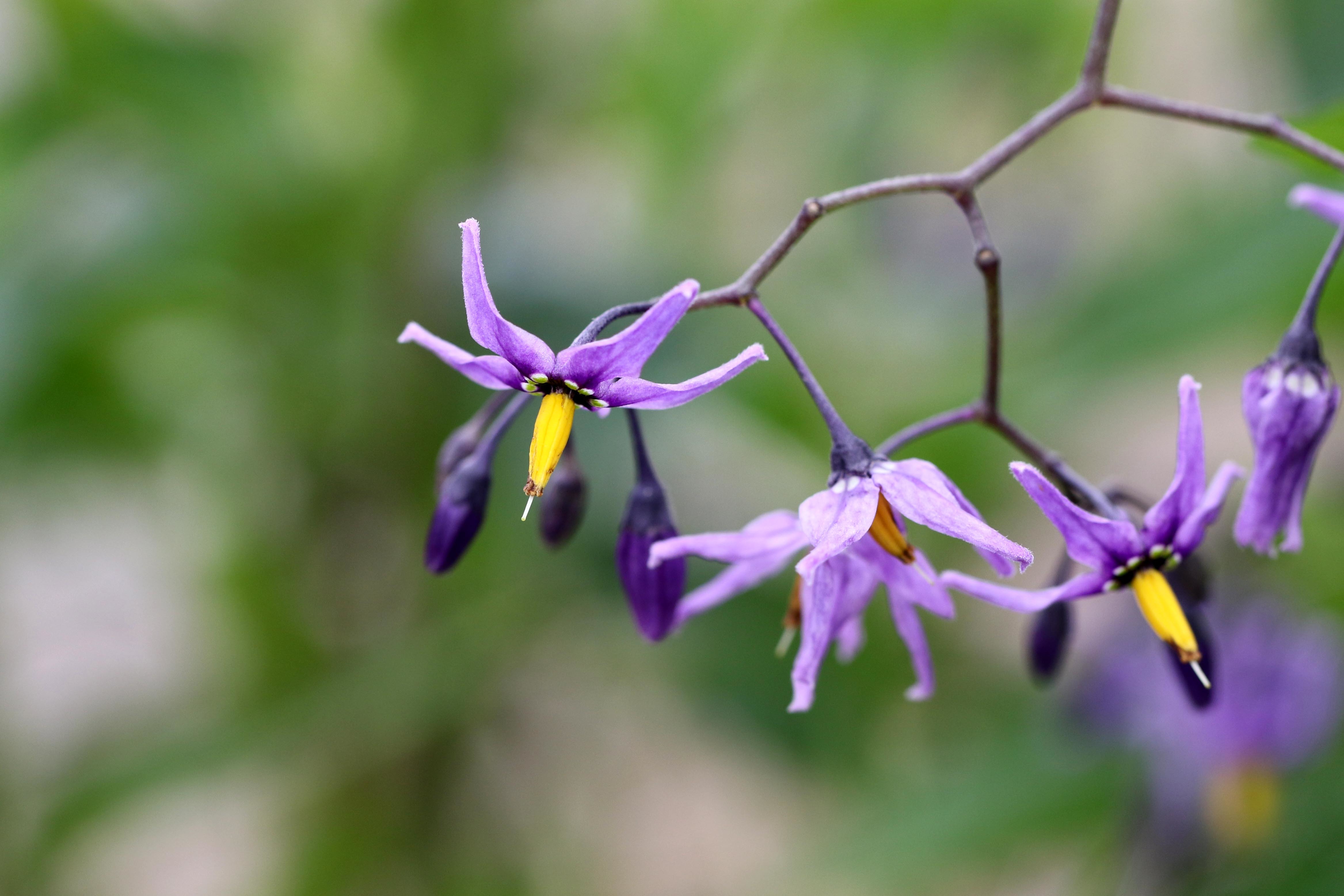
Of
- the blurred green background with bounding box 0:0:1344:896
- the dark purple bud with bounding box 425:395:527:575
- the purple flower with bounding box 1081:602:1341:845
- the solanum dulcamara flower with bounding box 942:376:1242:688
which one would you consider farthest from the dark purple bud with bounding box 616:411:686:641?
the purple flower with bounding box 1081:602:1341:845

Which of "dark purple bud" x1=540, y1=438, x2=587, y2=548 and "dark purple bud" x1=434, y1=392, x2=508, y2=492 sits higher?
"dark purple bud" x1=434, y1=392, x2=508, y2=492

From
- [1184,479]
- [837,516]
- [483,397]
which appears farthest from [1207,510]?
[483,397]

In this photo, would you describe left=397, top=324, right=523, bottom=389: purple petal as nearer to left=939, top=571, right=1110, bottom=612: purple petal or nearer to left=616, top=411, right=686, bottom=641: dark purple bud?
left=616, top=411, right=686, bottom=641: dark purple bud

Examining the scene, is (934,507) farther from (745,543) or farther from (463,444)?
(463,444)

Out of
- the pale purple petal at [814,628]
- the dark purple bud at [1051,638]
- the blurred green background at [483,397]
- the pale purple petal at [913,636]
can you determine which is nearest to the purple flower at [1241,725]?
the blurred green background at [483,397]

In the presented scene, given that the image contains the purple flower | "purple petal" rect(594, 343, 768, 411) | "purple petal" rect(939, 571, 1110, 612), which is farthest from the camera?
the purple flower

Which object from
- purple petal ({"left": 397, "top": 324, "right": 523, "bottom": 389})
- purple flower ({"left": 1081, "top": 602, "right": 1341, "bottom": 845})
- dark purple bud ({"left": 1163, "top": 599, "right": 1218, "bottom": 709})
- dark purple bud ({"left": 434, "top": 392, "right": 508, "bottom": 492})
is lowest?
purple flower ({"left": 1081, "top": 602, "right": 1341, "bottom": 845})

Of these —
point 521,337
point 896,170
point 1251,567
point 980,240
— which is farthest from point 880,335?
point 521,337
